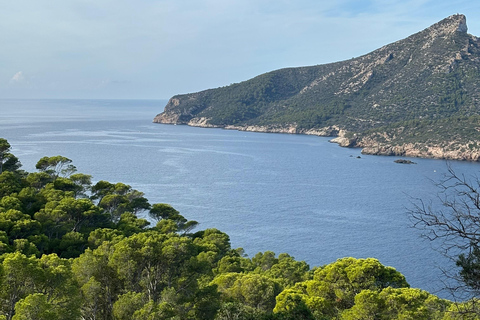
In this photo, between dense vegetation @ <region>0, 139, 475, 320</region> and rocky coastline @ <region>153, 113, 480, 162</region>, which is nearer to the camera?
dense vegetation @ <region>0, 139, 475, 320</region>

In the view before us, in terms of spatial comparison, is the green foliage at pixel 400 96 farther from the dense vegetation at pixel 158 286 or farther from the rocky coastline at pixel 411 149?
the dense vegetation at pixel 158 286

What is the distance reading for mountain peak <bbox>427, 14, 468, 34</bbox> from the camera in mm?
162625

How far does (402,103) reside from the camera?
15238 cm

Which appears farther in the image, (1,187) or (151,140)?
(151,140)

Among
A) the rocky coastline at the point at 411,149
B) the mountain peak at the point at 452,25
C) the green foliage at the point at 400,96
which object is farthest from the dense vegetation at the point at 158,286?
the mountain peak at the point at 452,25

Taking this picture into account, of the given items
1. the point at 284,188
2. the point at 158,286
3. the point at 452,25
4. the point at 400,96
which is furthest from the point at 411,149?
the point at 158,286

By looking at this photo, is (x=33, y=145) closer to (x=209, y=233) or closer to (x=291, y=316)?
(x=209, y=233)

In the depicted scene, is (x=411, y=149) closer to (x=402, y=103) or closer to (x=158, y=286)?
(x=402, y=103)

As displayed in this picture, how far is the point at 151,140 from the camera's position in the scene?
138m

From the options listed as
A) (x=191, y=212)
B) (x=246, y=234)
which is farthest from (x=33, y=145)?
(x=246, y=234)

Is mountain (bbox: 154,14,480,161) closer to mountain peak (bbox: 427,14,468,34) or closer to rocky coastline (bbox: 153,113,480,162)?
mountain peak (bbox: 427,14,468,34)

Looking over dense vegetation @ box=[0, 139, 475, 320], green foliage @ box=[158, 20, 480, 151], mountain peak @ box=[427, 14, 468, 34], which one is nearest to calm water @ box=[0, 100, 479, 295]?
dense vegetation @ box=[0, 139, 475, 320]

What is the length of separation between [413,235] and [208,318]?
3940 cm

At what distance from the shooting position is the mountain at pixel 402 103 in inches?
4646
